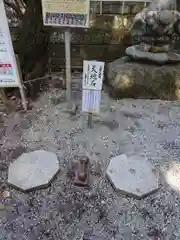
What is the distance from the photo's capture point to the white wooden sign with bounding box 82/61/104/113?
2.94m

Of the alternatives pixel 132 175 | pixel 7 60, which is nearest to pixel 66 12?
pixel 7 60

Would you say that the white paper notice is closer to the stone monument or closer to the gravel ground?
the gravel ground

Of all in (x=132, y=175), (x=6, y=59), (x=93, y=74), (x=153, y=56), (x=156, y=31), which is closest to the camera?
(x=132, y=175)

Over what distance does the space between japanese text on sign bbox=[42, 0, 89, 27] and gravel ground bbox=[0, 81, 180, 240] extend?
119 centimetres

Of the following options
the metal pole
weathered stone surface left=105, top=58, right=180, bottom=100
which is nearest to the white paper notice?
the metal pole

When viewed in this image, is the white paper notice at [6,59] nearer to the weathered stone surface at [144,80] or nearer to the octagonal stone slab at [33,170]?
the octagonal stone slab at [33,170]

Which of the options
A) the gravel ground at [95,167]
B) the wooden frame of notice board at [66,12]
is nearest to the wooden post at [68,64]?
the wooden frame of notice board at [66,12]

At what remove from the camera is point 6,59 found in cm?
323

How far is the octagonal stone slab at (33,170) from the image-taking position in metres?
2.59

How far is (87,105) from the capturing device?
122 inches

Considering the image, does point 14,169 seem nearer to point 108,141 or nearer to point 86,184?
point 86,184

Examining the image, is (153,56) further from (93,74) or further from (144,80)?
(93,74)

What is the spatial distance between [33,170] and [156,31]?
239cm

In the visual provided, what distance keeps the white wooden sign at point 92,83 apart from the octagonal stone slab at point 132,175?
69cm
